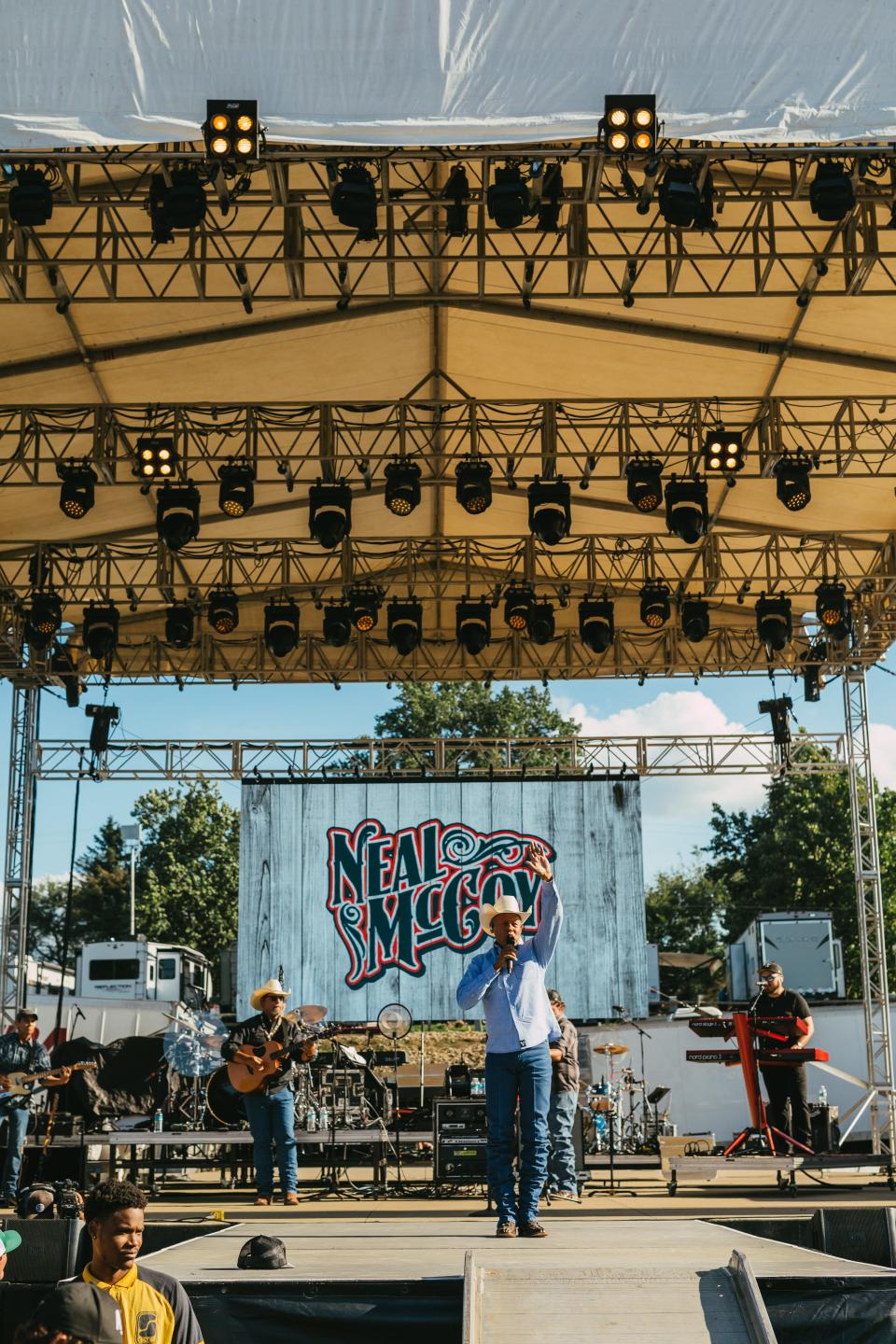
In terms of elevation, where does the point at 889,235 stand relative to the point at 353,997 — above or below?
above

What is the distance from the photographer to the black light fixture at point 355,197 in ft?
33.1

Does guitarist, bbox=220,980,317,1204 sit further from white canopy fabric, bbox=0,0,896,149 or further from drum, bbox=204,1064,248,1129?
white canopy fabric, bbox=0,0,896,149

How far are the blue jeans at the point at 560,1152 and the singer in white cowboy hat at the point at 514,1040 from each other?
2895mm

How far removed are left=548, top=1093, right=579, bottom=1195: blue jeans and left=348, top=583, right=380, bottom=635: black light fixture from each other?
834 centimetres

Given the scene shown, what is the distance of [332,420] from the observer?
1474 centimetres

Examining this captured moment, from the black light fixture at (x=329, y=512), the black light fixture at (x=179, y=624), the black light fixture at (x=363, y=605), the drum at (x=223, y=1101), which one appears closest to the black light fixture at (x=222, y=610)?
the black light fixture at (x=179, y=624)

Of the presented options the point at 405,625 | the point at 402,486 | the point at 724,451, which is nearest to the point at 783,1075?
the point at 724,451

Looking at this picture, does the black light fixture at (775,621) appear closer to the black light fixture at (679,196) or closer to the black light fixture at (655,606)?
the black light fixture at (655,606)

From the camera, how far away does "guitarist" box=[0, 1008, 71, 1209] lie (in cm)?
1086

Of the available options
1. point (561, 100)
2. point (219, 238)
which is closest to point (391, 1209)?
point (561, 100)

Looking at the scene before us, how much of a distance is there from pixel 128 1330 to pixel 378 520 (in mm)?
14856

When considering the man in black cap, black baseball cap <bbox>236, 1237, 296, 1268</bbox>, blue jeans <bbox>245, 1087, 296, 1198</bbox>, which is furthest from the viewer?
blue jeans <bbox>245, 1087, 296, 1198</bbox>

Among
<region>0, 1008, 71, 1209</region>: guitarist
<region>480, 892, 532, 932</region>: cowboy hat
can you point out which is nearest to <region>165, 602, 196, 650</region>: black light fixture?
<region>0, 1008, 71, 1209</region>: guitarist

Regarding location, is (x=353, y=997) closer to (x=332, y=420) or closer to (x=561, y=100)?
(x=332, y=420)
